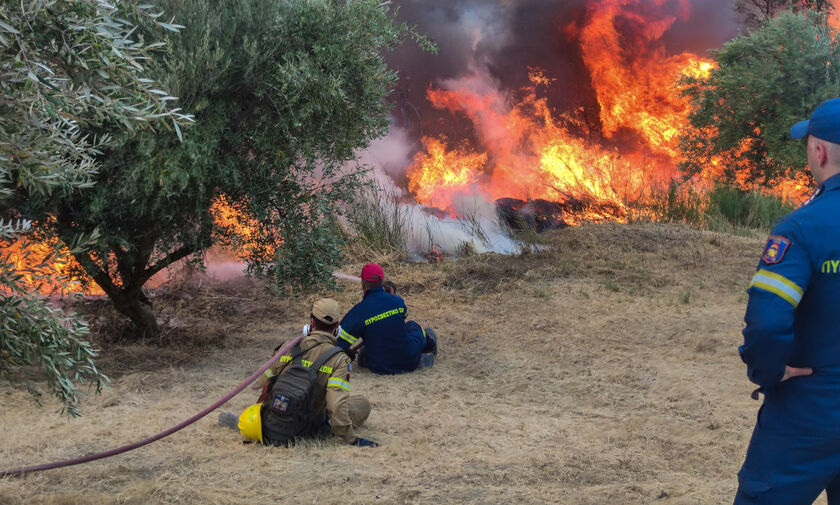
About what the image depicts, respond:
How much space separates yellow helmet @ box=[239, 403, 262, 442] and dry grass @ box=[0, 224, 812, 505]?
145 millimetres

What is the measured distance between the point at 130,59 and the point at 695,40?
20539 mm

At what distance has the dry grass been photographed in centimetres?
447

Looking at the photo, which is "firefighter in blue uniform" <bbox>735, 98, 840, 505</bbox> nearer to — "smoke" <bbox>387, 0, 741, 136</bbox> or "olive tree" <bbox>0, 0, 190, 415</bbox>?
"olive tree" <bbox>0, 0, 190, 415</bbox>

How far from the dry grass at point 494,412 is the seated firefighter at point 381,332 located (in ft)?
0.68

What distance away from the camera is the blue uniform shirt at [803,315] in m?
2.58

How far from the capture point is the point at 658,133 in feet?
59.0

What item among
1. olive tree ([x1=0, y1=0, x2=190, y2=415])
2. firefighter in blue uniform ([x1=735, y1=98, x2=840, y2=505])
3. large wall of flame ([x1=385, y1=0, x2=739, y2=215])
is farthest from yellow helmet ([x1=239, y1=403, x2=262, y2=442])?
large wall of flame ([x1=385, y1=0, x2=739, y2=215])

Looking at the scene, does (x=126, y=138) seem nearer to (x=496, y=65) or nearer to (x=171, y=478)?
(x=171, y=478)

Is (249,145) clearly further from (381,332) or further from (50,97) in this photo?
(50,97)

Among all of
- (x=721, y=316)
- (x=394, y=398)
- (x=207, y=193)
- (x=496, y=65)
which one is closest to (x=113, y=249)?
(x=207, y=193)

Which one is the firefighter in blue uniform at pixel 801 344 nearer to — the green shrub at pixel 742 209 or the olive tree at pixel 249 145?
the olive tree at pixel 249 145

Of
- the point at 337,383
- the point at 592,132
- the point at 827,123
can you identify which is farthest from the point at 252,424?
the point at 592,132

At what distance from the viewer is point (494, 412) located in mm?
6348

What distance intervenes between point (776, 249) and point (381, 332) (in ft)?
16.3
